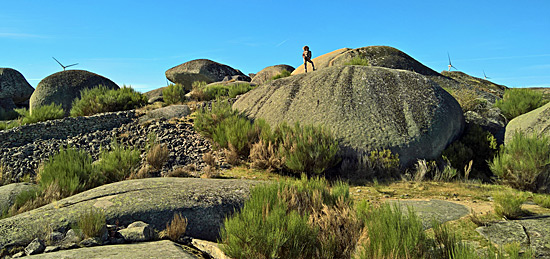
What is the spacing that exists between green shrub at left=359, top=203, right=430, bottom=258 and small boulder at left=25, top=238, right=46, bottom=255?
342cm

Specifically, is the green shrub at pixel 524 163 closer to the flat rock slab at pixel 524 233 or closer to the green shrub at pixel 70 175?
the flat rock slab at pixel 524 233

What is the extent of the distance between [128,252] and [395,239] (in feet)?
8.47

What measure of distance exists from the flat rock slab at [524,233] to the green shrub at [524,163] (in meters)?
3.19

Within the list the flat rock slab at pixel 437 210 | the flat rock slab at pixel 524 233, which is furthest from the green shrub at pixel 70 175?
the flat rock slab at pixel 524 233

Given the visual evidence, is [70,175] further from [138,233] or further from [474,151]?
[474,151]

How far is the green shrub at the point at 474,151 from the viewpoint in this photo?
9.04 m

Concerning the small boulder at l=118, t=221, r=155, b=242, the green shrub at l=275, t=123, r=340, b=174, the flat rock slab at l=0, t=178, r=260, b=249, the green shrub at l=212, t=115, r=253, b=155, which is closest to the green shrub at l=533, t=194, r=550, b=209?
the green shrub at l=275, t=123, r=340, b=174

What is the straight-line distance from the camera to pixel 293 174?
8.21 metres

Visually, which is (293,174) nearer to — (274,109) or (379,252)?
(274,109)

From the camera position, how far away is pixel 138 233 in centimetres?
409

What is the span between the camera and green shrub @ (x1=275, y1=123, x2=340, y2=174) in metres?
7.81

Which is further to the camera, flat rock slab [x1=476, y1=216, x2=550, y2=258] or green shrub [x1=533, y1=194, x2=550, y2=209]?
green shrub [x1=533, y1=194, x2=550, y2=209]

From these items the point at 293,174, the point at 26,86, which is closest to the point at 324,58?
the point at 293,174

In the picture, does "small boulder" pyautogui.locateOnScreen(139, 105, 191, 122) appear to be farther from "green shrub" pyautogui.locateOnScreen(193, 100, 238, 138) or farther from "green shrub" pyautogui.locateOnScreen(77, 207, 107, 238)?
"green shrub" pyautogui.locateOnScreen(77, 207, 107, 238)
